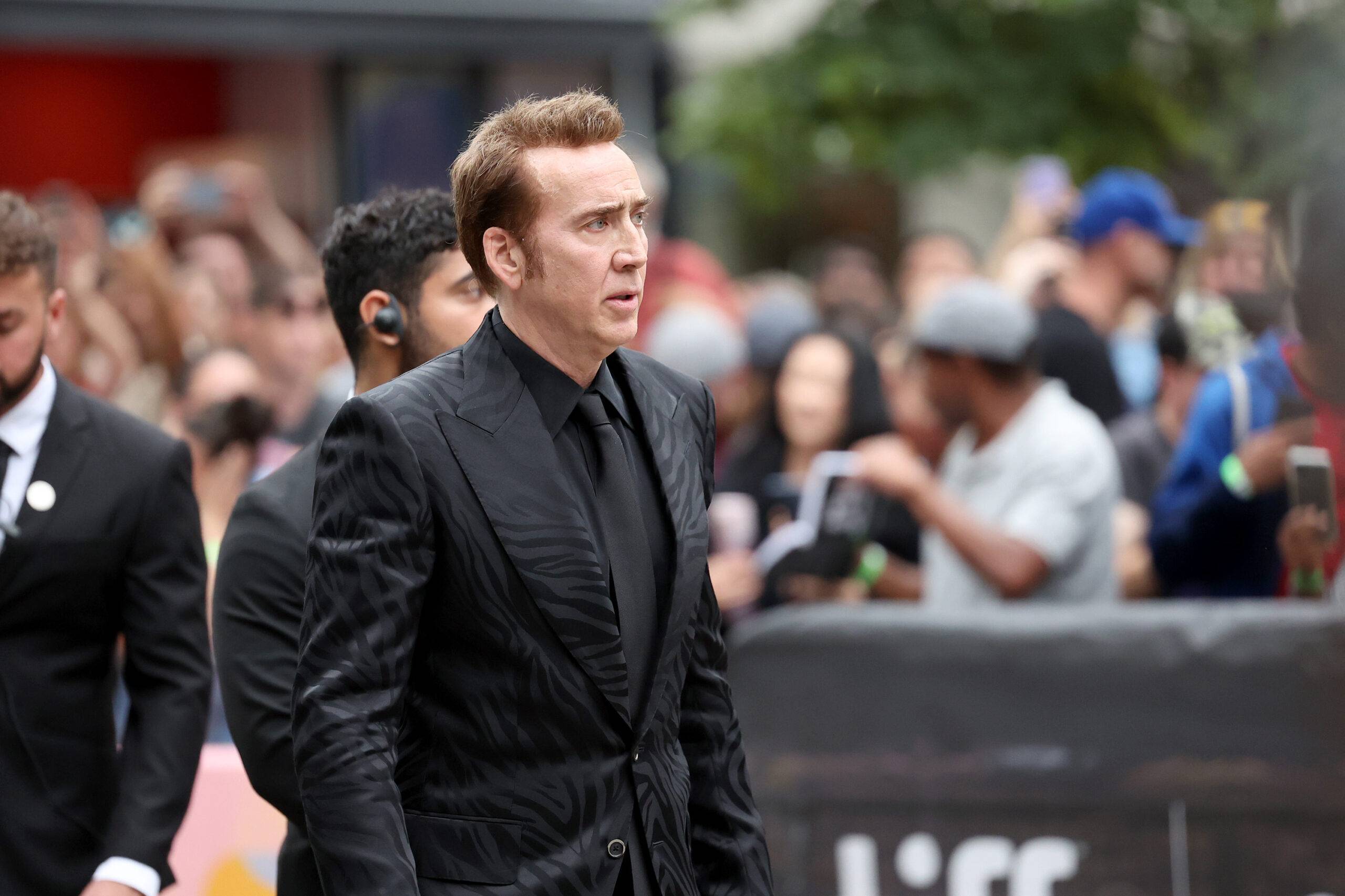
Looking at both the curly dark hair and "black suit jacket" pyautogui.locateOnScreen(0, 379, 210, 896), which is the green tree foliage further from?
"black suit jacket" pyautogui.locateOnScreen(0, 379, 210, 896)

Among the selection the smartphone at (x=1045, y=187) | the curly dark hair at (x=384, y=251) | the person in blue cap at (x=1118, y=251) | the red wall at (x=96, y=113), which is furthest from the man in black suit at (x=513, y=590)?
the red wall at (x=96, y=113)

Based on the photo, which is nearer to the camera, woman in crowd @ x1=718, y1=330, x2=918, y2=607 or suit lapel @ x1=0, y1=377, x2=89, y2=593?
suit lapel @ x1=0, y1=377, x2=89, y2=593

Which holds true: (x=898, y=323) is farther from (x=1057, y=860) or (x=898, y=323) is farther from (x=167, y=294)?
(x=1057, y=860)

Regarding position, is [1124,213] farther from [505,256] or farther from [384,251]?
[505,256]

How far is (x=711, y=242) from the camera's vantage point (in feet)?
66.4

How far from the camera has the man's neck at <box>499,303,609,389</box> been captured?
272 centimetres

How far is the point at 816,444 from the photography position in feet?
21.6

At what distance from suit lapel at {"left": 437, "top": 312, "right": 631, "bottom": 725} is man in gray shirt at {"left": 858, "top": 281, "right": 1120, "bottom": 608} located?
2956 mm

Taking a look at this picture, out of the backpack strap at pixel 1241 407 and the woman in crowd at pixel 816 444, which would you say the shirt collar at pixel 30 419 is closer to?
the woman in crowd at pixel 816 444

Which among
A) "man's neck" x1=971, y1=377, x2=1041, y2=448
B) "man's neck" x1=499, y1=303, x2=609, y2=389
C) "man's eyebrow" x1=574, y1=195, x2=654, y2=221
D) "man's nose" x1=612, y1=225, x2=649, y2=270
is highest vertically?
"man's eyebrow" x1=574, y1=195, x2=654, y2=221

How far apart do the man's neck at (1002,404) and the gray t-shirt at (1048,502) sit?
17 millimetres

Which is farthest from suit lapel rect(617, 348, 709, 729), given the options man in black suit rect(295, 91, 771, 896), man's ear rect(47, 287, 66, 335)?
man's ear rect(47, 287, 66, 335)

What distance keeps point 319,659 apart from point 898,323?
8.11m

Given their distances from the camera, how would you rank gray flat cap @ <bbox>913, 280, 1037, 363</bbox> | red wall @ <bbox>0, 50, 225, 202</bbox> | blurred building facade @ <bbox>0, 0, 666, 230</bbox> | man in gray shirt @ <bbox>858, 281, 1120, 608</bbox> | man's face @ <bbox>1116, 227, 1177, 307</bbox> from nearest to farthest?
man in gray shirt @ <bbox>858, 281, 1120, 608</bbox>
gray flat cap @ <bbox>913, 280, 1037, 363</bbox>
man's face @ <bbox>1116, 227, 1177, 307</bbox>
blurred building facade @ <bbox>0, 0, 666, 230</bbox>
red wall @ <bbox>0, 50, 225, 202</bbox>
